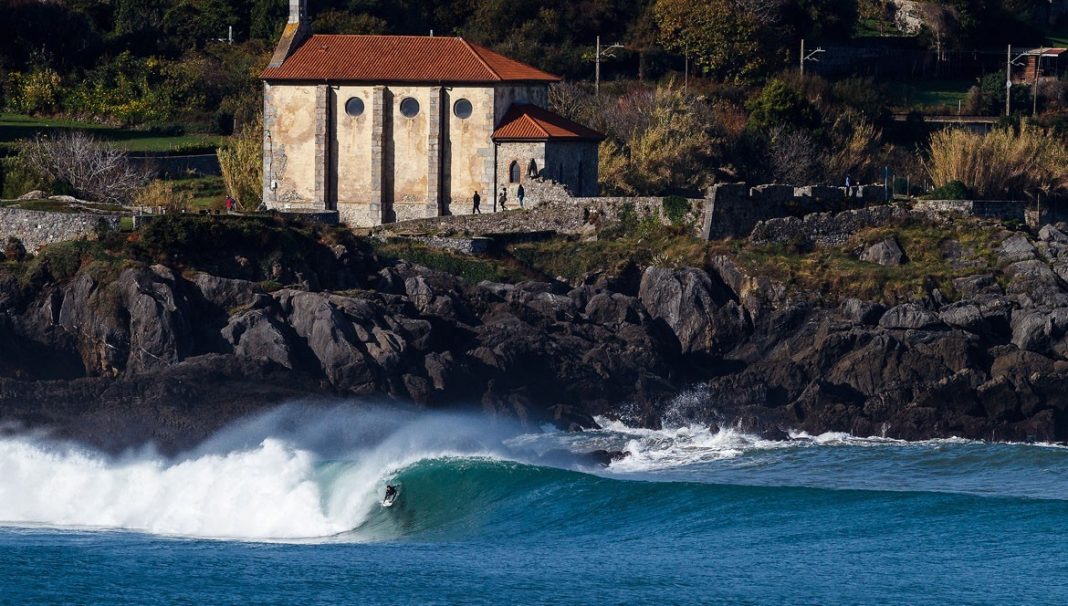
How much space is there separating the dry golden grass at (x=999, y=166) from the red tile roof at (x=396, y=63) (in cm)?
1235

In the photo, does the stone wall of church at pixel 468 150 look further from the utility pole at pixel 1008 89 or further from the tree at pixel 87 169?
the utility pole at pixel 1008 89

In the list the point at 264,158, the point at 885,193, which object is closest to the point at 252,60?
the point at 264,158

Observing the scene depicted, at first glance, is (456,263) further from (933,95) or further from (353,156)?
(933,95)

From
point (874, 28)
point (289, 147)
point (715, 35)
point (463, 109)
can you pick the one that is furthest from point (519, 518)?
point (874, 28)

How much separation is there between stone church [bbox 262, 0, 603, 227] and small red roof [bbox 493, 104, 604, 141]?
1.6 inches

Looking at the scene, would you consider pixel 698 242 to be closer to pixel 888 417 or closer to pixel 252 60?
pixel 888 417

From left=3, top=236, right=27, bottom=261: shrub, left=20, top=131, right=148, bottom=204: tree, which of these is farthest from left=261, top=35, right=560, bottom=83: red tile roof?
left=3, top=236, right=27, bottom=261: shrub

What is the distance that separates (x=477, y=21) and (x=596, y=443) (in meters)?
37.7

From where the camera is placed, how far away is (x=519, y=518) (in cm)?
4231

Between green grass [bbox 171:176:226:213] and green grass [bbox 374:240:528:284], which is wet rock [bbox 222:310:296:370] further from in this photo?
green grass [bbox 171:176:226:213]

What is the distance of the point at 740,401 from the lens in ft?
169

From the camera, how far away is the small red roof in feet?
199

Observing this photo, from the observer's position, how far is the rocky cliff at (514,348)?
48625mm

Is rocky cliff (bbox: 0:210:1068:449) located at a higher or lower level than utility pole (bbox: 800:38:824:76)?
lower
